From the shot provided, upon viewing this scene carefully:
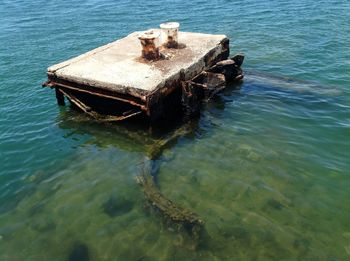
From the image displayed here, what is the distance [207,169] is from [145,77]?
10.00 ft

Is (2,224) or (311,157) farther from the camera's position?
(311,157)

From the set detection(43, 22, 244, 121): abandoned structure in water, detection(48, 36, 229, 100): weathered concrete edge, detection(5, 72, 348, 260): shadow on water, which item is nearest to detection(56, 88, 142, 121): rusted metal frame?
detection(43, 22, 244, 121): abandoned structure in water

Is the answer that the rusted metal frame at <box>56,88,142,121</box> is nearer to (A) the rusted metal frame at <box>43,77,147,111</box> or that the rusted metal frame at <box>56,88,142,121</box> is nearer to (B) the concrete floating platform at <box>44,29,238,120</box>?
(B) the concrete floating platform at <box>44,29,238,120</box>

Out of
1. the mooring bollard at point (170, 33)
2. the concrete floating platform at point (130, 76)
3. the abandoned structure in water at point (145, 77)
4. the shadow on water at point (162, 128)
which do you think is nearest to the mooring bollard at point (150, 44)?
the abandoned structure in water at point (145, 77)

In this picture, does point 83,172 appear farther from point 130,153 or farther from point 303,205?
point 303,205

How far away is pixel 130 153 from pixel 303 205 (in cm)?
451

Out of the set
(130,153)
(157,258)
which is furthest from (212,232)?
(130,153)

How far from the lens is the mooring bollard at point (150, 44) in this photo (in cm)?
1102

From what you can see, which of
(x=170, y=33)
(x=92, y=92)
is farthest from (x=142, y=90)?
(x=170, y=33)

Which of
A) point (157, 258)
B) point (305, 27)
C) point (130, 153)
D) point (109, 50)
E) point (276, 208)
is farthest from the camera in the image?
point (305, 27)

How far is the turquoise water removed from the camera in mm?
7367

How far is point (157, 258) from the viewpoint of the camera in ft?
23.0

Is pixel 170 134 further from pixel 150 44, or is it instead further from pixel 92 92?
pixel 150 44

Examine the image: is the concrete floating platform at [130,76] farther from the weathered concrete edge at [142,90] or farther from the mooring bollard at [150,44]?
the mooring bollard at [150,44]
